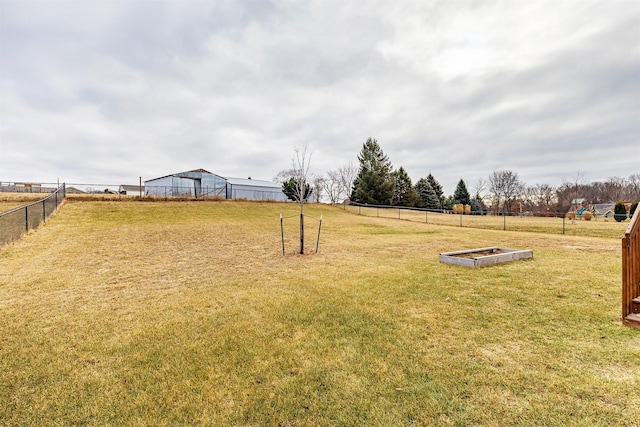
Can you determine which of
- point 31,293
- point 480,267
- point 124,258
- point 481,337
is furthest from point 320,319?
point 124,258

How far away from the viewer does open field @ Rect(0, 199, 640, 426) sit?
208 cm

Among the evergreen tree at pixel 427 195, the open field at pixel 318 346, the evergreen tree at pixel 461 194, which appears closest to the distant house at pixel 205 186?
the open field at pixel 318 346

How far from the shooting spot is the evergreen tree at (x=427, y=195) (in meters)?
46.8

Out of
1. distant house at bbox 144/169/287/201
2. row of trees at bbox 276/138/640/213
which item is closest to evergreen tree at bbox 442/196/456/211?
row of trees at bbox 276/138/640/213

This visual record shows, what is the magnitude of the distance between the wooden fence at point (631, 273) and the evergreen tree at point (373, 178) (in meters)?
36.9

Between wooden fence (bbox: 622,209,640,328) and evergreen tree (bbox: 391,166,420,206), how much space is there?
40.7m

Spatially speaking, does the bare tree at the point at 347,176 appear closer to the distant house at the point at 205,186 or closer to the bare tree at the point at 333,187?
the bare tree at the point at 333,187

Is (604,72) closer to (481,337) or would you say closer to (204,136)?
(481,337)

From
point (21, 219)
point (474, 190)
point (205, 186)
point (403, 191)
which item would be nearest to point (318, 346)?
point (21, 219)

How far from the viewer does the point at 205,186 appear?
113 ft

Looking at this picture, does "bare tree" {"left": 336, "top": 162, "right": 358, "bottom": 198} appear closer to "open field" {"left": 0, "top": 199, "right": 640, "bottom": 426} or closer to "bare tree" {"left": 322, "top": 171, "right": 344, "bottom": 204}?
"bare tree" {"left": 322, "top": 171, "right": 344, "bottom": 204}

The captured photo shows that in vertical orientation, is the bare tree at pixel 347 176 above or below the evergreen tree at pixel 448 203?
above

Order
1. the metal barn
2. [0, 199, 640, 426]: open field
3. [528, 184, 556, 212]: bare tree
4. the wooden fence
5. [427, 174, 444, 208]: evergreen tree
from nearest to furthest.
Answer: [0, 199, 640, 426]: open field → the wooden fence → the metal barn → [528, 184, 556, 212]: bare tree → [427, 174, 444, 208]: evergreen tree

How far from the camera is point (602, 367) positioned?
8.27ft
